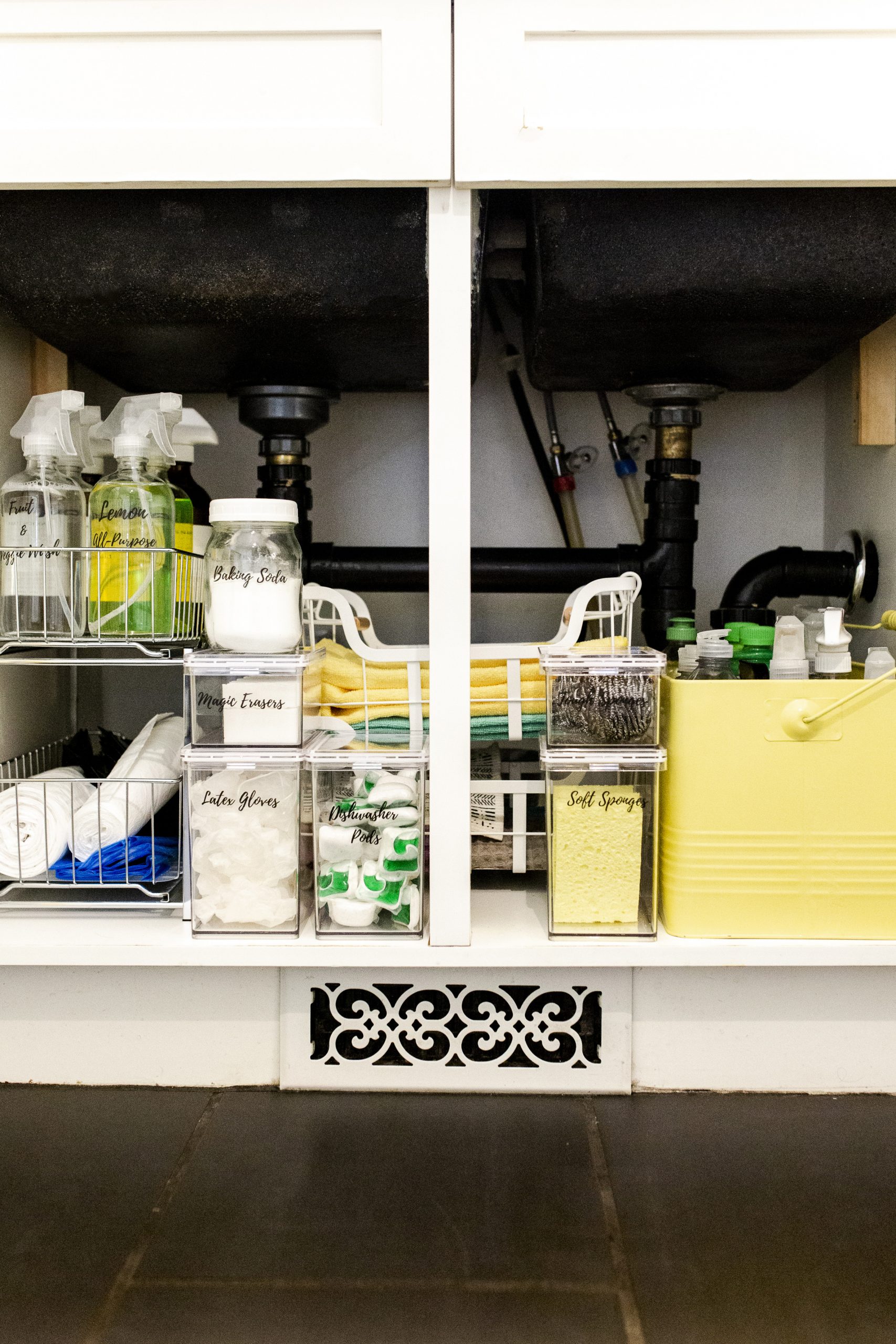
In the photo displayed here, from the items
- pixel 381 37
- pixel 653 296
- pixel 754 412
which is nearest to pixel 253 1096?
pixel 653 296

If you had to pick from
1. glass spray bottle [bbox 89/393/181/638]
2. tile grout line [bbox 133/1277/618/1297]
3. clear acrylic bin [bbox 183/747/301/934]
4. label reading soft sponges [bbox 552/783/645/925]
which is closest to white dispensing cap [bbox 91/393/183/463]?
glass spray bottle [bbox 89/393/181/638]

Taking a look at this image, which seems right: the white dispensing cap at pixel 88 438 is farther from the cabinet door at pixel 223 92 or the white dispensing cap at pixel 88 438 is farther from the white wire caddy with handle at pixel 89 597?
the cabinet door at pixel 223 92

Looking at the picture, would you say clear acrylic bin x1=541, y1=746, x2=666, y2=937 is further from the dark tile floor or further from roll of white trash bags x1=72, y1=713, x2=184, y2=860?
roll of white trash bags x1=72, y1=713, x2=184, y2=860

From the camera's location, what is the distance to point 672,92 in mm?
1005

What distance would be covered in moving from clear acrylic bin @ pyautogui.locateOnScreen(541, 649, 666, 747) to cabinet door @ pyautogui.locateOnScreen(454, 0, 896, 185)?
50 cm

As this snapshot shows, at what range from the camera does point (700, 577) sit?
165 centimetres

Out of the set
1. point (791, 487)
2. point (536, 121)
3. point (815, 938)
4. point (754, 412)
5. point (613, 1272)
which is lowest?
point (613, 1272)

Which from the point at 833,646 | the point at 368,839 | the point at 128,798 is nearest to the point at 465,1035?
the point at 368,839

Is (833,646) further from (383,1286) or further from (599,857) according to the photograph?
(383,1286)

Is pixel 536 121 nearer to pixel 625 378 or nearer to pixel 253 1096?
pixel 625 378

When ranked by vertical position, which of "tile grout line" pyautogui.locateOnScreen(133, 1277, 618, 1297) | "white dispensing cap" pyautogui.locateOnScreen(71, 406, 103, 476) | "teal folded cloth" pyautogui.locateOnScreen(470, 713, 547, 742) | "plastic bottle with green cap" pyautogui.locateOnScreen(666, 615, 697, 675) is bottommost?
"tile grout line" pyautogui.locateOnScreen(133, 1277, 618, 1297)

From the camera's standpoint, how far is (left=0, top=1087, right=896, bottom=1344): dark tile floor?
32.3 inches

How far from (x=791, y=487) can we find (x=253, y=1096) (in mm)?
1217

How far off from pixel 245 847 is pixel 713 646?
0.57m
